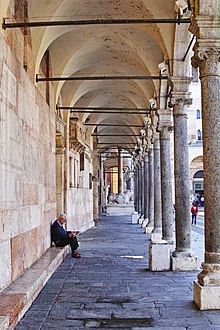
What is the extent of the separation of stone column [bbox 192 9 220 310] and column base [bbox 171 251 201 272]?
91.6 inches

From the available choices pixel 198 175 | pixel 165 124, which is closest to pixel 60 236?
pixel 165 124

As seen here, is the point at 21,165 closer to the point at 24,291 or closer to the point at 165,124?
the point at 24,291

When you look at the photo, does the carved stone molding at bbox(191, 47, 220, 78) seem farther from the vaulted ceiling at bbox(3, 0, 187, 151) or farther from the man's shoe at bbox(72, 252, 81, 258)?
the man's shoe at bbox(72, 252, 81, 258)

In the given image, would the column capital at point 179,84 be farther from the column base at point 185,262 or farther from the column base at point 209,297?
the column base at point 209,297

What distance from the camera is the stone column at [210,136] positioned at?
18.0 feet

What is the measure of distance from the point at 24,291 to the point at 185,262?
338 centimetres

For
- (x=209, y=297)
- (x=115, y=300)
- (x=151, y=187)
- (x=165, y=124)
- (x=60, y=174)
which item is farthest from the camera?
(x=151, y=187)

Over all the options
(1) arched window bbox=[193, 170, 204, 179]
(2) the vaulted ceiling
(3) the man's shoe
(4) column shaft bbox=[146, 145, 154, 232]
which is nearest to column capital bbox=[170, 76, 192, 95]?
(2) the vaulted ceiling

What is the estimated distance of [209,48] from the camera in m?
5.65

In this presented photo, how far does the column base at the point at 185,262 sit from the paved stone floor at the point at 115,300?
0.22 metres

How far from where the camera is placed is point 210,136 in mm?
5613

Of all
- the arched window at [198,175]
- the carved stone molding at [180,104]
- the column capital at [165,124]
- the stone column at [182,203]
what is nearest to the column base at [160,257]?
the stone column at [182,203]

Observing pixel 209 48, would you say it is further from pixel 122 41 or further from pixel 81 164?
pixel 81 164

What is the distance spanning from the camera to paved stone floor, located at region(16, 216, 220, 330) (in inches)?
188
